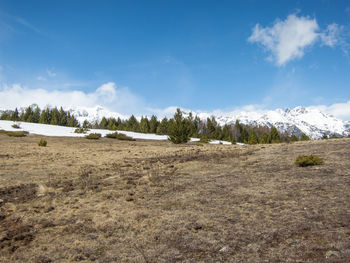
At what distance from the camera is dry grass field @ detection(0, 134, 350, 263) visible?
4297mm

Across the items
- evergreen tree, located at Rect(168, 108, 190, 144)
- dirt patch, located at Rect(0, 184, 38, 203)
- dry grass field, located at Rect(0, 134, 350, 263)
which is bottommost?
dirt patch, located at Rect(0, 184, 38, 203)

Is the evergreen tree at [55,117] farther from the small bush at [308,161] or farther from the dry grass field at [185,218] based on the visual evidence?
the small bush at [308,161]

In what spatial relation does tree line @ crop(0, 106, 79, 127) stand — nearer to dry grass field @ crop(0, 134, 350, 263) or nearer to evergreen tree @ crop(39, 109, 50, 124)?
evergreen tree @ crop(39, 109, 50, 124)

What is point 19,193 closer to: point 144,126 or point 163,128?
point 163,128

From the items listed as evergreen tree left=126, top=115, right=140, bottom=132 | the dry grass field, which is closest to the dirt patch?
the dry grass field

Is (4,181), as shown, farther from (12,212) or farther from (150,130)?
(150,130)

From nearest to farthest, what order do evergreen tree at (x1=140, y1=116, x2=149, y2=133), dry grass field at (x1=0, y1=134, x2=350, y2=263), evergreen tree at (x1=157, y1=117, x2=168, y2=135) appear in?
dry grass field at (x1=0, y1=134, x2=350, y2=263), evergreen tree at (x1=157, y1=117, x2=168, y2=135), evergreen tree at (x1=140, y1=116, x2=149, y2=133)

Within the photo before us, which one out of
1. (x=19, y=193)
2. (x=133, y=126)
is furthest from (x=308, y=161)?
(x=133, y=126)

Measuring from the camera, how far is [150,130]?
101688 mm

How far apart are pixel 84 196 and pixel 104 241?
155 inches

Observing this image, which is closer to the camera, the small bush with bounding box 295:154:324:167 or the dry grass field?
the dry grass field

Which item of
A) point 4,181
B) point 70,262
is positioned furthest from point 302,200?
point 4,181

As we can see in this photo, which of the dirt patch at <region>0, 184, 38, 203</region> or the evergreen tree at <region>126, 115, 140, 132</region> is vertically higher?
the evergreen tree at <region>126, 115, 140, 132</region>

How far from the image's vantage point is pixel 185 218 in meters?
5.92
